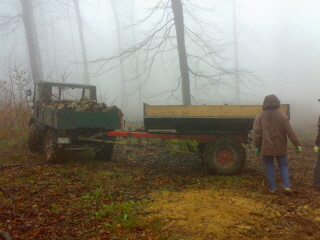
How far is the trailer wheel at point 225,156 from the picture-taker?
6.23 meters

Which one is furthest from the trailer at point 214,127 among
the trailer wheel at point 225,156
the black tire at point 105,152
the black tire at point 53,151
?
the black tire at point 53,151

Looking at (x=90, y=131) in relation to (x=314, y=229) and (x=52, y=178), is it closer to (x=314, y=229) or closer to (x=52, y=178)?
(x=52, y=178)

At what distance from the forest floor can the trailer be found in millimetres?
400

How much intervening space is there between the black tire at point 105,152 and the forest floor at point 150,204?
944 millimetres

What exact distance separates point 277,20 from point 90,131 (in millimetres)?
39117

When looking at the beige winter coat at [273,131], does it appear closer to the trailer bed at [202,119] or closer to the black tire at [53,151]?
the trailer bed at [202,119]

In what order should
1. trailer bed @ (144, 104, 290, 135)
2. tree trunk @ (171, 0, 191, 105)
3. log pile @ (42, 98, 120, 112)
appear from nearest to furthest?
1. trailer bed @ (144, 104, 290, 135)
2. log pile @ (42, 98, 120, 112)
3. tree trunk @ (171, 0, 191, 105)

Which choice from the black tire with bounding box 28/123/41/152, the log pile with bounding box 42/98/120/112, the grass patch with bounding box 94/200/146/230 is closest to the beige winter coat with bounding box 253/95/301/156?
the grass patch with bounding box 94/200/146/230

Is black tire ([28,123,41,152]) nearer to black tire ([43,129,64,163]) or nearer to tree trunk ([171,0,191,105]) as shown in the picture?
black tire ([43,129,64,163])

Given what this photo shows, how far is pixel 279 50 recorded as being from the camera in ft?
139

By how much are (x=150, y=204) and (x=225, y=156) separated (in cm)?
269

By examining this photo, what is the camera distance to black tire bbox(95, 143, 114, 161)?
782 cm

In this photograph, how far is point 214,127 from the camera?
21.2 ft

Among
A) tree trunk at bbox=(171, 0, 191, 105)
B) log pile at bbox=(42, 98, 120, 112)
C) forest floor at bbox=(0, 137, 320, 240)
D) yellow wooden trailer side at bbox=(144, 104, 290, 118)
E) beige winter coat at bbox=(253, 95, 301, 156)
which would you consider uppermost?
tree trunk at bbox=(171, 0, 191, 105)
